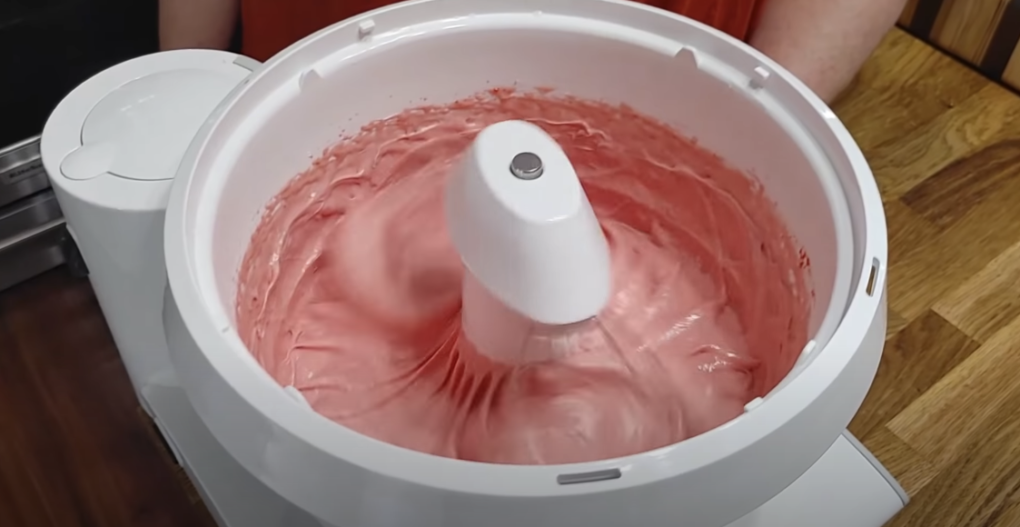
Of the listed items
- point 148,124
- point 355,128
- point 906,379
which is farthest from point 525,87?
point 906,379

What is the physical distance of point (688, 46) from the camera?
0.54 meters

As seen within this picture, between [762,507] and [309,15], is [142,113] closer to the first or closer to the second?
[309,15]

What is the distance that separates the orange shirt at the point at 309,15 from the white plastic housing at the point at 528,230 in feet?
0.77

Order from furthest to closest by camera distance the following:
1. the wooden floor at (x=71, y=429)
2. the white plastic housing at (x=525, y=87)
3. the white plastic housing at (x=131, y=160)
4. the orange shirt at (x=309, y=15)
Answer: the wooden floor at (x=71, y=429), the orange shirt at (x=309, y=15), the white plastic housing at (x=131, y=160), the white plastic housing at (x=525, y=87)

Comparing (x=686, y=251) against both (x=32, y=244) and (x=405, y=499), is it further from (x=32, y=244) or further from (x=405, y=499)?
(x=32, y=244)

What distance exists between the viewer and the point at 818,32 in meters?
0.75

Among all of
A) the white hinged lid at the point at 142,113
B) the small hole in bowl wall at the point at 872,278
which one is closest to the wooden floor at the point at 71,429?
the white hinged lid at the point at 142,113

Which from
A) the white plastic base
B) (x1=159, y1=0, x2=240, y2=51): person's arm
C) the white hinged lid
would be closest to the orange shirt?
(x1=159, y1=0, x2=240, y2=51): person's arm

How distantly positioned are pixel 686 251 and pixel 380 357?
0.21 metres

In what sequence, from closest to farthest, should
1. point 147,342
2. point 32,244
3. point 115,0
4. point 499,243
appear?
point 499,243, point 147,342, point 115,0, point 32,244

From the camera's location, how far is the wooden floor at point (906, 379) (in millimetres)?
851

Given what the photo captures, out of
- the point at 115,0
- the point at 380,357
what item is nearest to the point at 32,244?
the point at 115,0

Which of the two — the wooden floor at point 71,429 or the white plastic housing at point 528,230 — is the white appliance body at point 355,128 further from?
the wooden floor at point 71,429

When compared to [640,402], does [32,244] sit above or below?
below
